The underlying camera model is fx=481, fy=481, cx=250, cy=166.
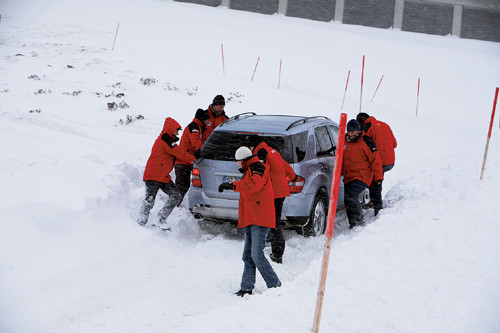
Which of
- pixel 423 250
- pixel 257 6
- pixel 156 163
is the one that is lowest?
pixel 423 250

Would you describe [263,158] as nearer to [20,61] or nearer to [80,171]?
[80,171]

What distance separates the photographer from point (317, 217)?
291 inches

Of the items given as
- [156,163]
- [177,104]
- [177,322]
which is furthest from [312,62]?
[177,322]

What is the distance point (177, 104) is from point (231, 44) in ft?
49.0

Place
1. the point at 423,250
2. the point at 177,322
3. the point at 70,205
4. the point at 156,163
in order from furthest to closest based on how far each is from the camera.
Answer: the point at 156,163 → the point at 70,205 → the point at 423,250 → the point at 177,322

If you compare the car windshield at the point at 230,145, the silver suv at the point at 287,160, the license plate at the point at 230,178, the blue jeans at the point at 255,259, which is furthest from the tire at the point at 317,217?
the blue jeans at the point at 255,259

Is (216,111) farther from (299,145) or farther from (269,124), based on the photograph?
(299,145)

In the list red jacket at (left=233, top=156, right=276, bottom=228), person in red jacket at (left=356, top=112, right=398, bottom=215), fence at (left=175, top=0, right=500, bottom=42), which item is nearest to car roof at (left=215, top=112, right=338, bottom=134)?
person in red jacket at (left=356, top=112, right=398, bottom=215)

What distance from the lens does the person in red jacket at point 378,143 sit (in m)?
8.27

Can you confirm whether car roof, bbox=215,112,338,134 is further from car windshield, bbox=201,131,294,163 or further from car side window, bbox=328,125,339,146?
car side window, bbox=328,125,339,146

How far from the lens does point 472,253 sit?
609 centimetres

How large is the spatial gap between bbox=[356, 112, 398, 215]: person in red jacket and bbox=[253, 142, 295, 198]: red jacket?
7.95 ft

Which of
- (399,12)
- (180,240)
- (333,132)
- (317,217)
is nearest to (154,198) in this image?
(180,240)

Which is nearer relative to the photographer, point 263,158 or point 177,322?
point 177,322
